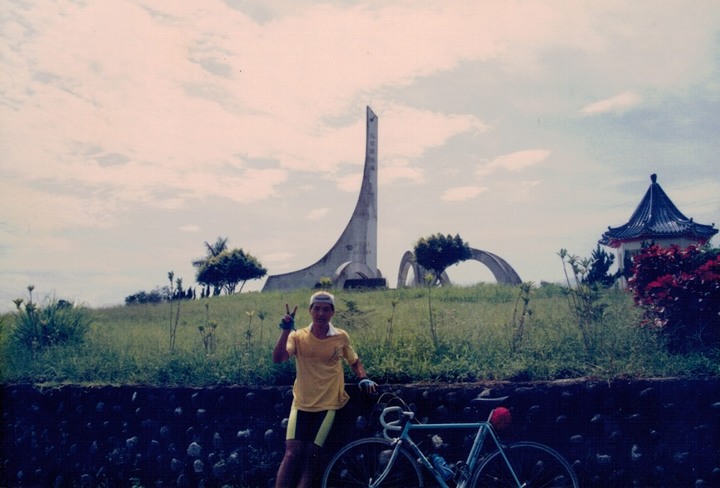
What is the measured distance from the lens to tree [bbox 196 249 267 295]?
3634 centimetres

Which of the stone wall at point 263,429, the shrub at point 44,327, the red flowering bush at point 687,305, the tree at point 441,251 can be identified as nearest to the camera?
the stone wall at point 263,429

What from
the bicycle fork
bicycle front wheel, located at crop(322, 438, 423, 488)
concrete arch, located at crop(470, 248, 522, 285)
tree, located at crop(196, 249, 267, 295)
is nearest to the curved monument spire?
concrete arch, located at crop(470, 248, 522, 285)

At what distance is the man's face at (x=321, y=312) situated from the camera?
4.30 m

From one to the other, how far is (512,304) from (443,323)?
133 inches

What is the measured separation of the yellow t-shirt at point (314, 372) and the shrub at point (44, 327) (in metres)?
4.56

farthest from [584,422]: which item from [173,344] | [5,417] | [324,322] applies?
[5,417]

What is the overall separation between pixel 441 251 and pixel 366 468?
2241 cm

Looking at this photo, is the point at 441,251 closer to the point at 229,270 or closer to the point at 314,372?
the point at 229,270

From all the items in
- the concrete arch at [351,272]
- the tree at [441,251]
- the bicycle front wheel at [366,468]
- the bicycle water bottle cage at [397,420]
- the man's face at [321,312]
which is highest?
the tree at [441,251]

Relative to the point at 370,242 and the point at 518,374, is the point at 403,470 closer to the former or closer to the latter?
the point at 518,374

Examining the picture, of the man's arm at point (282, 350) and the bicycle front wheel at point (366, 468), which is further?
the man's arm at point (282, 350)

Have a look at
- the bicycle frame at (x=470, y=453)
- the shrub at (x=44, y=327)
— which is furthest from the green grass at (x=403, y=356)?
the bicycle frame at (x=470, y=453)

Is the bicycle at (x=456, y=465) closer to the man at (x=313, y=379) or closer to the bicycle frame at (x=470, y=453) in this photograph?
the bicycle frame at (x=470, y=453)

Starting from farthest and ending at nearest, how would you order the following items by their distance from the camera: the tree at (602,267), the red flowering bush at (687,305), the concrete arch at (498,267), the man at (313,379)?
the concrete arch at (498,267) < the tree at (602,267) < the red flowering bush at (687,305) < the man at (313,379)
